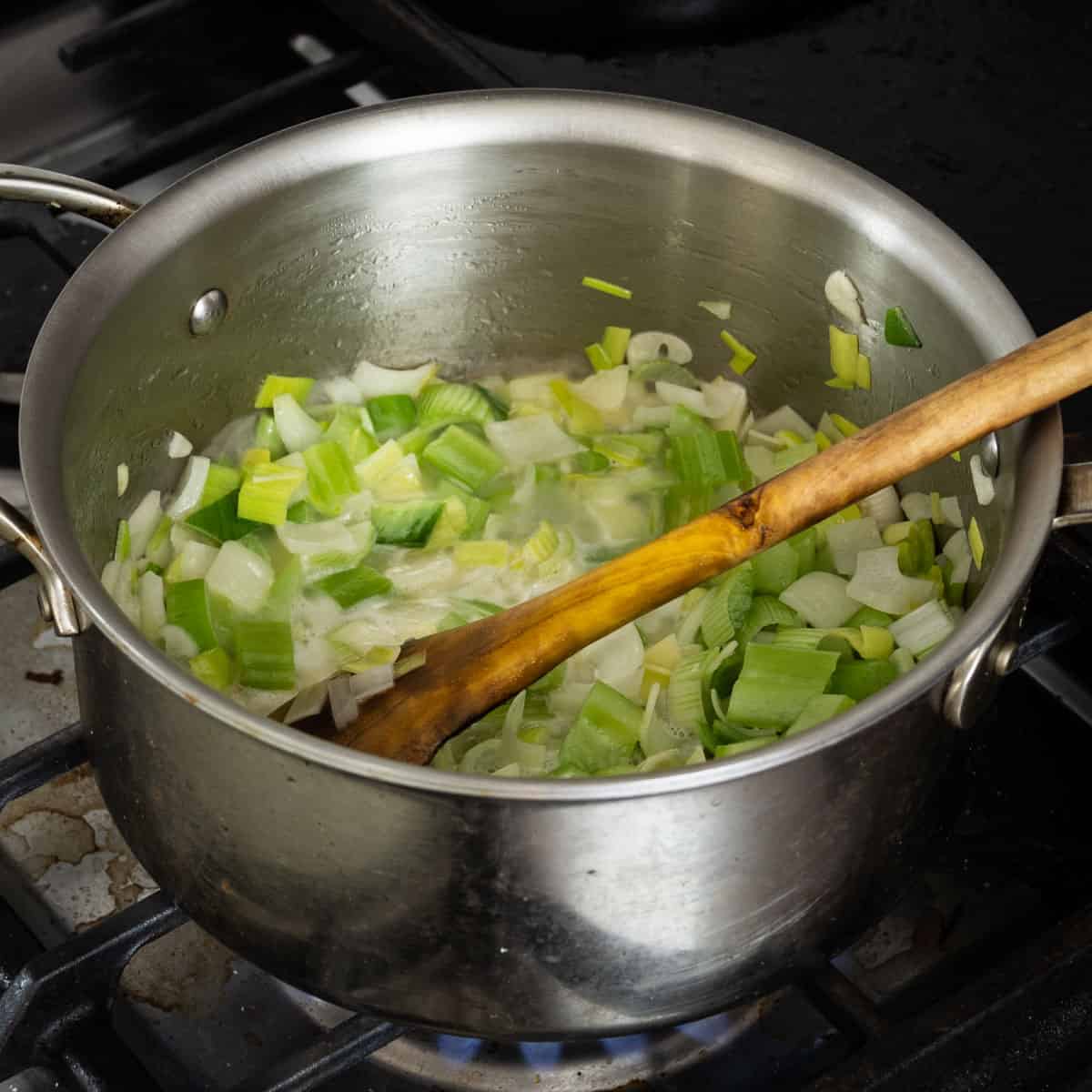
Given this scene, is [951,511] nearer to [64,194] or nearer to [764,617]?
[764,617]

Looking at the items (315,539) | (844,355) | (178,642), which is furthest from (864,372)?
(178,642)

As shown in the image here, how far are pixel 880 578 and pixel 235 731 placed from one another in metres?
0.59

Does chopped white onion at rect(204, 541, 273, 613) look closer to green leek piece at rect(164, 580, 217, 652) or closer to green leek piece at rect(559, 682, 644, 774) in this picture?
green leek piece at rect(164, 580, 217, 652)

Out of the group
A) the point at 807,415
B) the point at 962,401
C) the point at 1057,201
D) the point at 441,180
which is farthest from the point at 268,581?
the point at 1057,201

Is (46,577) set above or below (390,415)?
above

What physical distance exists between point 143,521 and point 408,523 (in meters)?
0.21

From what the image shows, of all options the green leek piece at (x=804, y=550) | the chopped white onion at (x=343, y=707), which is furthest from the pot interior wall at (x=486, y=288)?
the chopped white onion at (x=343, y=707)

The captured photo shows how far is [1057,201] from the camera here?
1.40 meters

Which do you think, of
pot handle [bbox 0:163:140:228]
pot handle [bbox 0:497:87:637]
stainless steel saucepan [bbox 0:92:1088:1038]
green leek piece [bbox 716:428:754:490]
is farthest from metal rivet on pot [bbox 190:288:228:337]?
green leek piece [bbox 716:428:754:490]

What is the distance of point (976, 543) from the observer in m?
1.09

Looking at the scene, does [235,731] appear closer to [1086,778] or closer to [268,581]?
[268,581]

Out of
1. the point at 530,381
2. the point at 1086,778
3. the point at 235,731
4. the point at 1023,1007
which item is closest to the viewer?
the point at 235,731

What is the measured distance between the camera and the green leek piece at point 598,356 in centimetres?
134

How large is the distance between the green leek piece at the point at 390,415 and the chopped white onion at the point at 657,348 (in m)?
0.20
